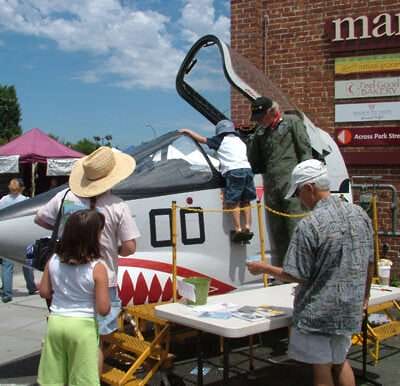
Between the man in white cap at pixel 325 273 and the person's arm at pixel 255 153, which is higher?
the person's arm at pixel 255 153

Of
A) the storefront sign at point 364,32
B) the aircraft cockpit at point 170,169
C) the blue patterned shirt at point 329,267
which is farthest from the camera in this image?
the storefront sign at point 364,32

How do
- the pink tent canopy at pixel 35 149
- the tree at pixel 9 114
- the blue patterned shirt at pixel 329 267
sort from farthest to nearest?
1. the tree at pixel 9 114
2. the pink tent canopy at pixel 35 149
3. the blue patterned shirt at pixel 329 267

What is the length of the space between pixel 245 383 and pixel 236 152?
210 cm

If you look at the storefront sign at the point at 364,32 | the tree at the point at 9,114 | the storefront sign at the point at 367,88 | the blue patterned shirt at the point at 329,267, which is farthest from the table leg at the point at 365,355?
the tree at the point at 9,114

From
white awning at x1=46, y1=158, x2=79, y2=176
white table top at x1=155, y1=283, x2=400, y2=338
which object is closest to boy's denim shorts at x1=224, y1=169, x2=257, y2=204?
white table top at x1=155, y1=283, x2=400, y2=338

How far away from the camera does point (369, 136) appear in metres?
9.73

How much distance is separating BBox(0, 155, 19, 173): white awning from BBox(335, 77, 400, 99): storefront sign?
8.95 meters

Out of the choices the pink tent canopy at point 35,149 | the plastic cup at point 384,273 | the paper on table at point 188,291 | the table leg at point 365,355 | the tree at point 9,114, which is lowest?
the table leg at point 365,355

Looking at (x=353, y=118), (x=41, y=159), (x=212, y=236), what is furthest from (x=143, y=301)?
(x=41, y=159)

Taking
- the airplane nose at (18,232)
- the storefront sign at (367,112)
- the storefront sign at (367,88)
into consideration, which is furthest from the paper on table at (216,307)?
the storefront sign at (367,88)

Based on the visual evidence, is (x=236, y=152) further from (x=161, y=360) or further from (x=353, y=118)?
(x=353, y=118)

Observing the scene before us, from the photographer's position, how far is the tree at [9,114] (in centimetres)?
8119

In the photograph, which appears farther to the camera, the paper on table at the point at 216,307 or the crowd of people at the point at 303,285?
the paper on table at the point at 216,307

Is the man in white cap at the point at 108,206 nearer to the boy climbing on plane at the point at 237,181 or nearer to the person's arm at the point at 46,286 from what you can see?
the person's arm at the point at 46,286
